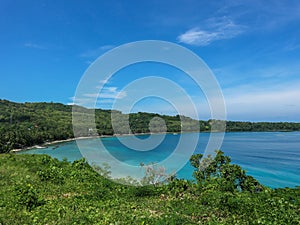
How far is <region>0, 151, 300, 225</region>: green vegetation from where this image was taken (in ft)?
17.2

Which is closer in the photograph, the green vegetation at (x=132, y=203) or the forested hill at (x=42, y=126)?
the green vegetation at (x=132, y=203)

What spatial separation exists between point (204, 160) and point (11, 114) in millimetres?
112616

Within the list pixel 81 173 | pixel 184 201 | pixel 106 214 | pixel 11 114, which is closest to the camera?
pixel 106 214

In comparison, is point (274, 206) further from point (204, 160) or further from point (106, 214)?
point (204, 160)

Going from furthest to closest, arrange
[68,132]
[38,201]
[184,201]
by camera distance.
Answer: [68,132] → [184,201] → [38,201]

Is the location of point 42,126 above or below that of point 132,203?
above

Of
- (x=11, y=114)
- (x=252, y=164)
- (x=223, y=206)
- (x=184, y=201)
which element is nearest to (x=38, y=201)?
(x=184, y=201)

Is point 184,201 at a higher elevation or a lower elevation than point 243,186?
higher

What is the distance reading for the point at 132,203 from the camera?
23.0ft

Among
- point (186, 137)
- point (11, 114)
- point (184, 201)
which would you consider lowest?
point (184, 201)

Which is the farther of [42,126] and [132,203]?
[42,126]

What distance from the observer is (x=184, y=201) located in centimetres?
695

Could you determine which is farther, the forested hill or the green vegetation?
the forested hill

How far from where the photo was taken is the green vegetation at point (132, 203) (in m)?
5.24
